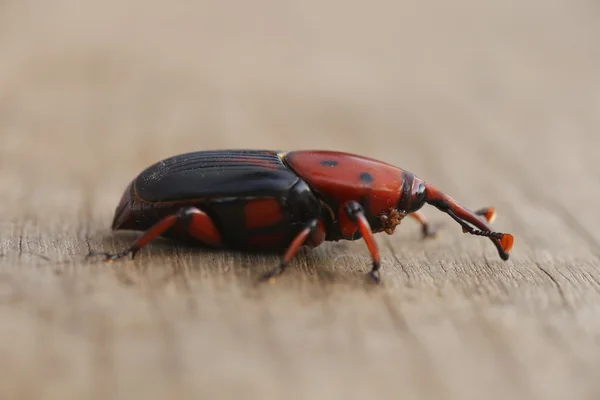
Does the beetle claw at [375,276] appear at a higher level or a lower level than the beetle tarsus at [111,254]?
higher

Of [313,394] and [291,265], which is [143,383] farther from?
[291,265]

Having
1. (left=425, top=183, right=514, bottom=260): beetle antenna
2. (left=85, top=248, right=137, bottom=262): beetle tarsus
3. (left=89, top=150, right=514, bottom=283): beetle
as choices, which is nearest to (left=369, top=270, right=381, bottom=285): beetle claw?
(left=89, top=150, right=514, bottom=283): beetle

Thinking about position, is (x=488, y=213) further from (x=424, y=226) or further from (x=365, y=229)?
(x=365, y=229)

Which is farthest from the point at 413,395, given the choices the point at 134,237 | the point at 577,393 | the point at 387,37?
the point at 387,37

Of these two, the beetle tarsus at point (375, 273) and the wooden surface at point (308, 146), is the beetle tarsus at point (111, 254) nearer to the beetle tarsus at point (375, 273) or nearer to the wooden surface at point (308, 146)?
the wooden surface at point (308, 146)

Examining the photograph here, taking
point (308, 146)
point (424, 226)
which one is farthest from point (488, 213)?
point (308, 146)

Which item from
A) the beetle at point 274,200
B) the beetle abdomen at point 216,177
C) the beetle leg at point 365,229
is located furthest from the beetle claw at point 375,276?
the beetle abdomen at point 216,177

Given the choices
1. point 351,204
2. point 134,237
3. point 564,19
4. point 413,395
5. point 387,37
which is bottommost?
point 134,237
